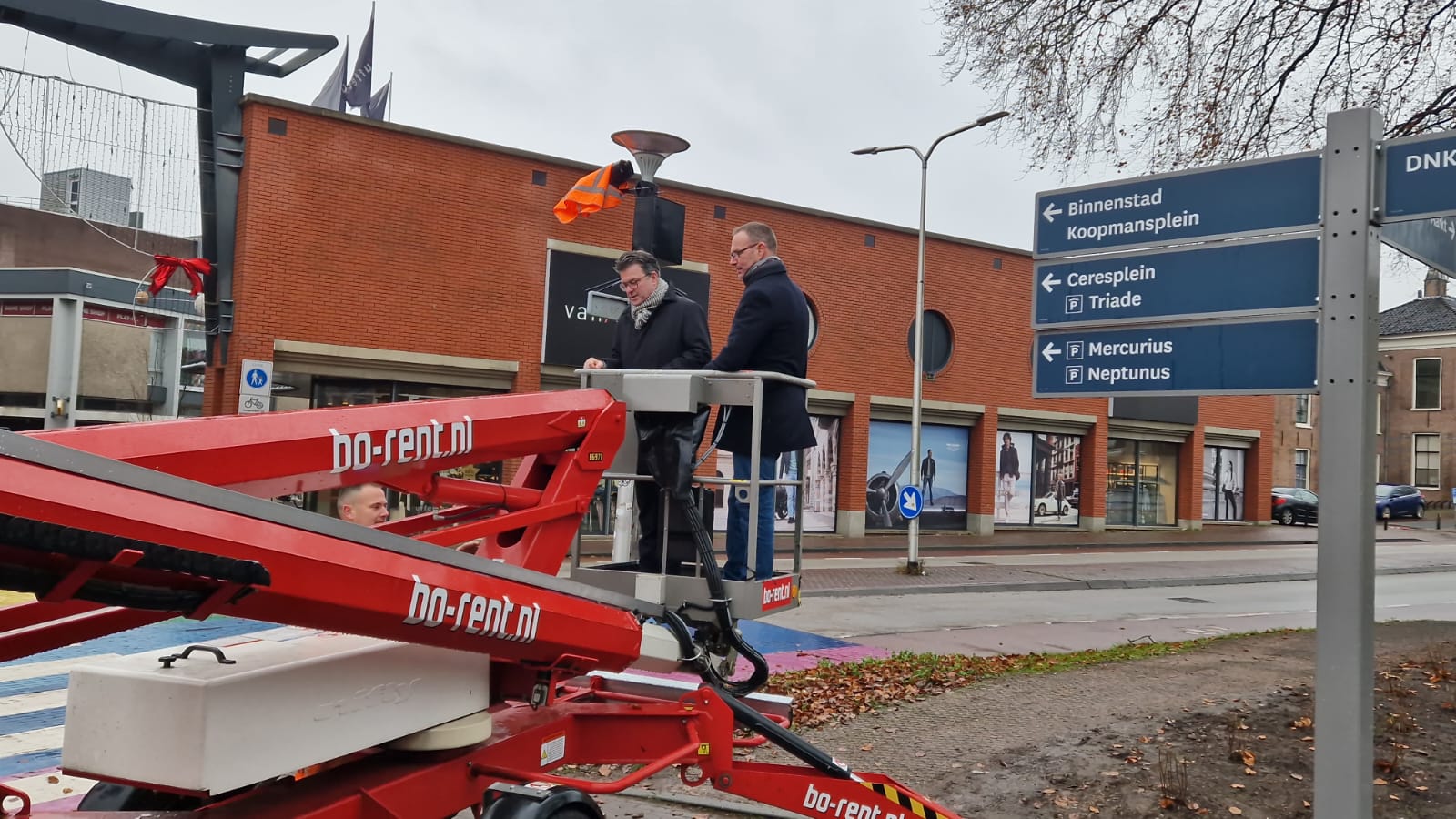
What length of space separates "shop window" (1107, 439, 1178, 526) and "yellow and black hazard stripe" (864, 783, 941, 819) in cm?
2952

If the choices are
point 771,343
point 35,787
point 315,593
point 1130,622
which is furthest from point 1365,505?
point 1130,622

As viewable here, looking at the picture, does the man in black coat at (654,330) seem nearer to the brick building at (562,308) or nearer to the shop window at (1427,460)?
the brick building at (562,308)

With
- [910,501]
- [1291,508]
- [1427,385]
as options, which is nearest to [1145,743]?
[910,501]

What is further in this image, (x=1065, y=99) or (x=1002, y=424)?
(x=1002, y=424)

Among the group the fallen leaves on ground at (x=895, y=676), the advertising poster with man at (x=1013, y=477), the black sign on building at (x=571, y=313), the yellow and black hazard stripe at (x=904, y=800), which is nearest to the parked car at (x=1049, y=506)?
the advertising poster with man at (x=1013, y=477)

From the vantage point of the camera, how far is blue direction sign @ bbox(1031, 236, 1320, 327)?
4.14 metres

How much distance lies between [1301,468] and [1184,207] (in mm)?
52195

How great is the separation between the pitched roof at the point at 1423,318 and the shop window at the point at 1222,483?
22895 millimetres

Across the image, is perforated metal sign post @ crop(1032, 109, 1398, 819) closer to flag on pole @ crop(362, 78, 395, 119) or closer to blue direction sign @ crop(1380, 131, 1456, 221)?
blue direction sign @ crop(1380, 131, 1456, 221)

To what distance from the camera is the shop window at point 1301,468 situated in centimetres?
5009

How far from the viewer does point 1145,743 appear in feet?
Result: 20.5

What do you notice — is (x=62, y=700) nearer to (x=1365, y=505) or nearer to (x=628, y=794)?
(x=628, y=794)

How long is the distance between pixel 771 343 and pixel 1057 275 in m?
1.29

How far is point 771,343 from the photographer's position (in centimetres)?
498
